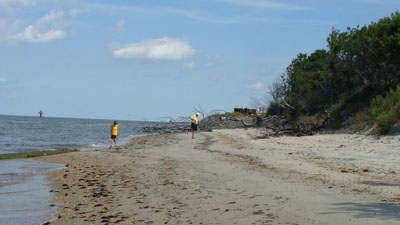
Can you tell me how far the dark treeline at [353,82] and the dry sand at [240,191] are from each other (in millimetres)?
9559

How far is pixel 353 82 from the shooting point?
35656 millimetres

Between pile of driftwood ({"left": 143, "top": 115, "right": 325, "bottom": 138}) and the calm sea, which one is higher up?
pile of driftwood ({"left": 143, "top": 115, "right": 325, "bottom": 138})

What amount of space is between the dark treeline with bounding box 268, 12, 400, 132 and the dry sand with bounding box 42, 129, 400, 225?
9.56 meters

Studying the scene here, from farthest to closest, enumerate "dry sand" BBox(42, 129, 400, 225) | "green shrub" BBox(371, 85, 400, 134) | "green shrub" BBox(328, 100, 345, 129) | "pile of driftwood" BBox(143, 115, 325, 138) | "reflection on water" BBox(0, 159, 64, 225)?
"green shrub" BBox(328, 100, 345, 129)
"pile of driftwood" BBox(143, 115, 325, 138)
"green shrub" BBox(371, 85, 400, 134)
"reflection on water" BBox(0, 159, 64, 225)
"dry sand" BBox(42, 129, 400, 225)

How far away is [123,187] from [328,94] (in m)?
30.8

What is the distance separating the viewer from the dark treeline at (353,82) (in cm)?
2633

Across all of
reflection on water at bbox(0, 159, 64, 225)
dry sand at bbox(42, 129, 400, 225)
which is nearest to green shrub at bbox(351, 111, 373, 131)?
dry sand at bbox(42, 129, 400, 225)

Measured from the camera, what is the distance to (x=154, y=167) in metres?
12.4

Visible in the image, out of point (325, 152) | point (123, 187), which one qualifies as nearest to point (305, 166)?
point (325, 152)

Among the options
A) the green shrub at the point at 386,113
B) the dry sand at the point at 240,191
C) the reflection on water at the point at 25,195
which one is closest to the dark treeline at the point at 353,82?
the green shrub at the point at 386,113

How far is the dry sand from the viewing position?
5.87 m

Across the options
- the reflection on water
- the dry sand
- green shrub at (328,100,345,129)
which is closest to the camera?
the dry sand

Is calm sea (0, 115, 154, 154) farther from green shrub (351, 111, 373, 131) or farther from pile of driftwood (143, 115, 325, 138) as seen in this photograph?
green shrub (351, 111, 373, 131)

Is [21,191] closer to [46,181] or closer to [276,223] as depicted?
[46,181]
